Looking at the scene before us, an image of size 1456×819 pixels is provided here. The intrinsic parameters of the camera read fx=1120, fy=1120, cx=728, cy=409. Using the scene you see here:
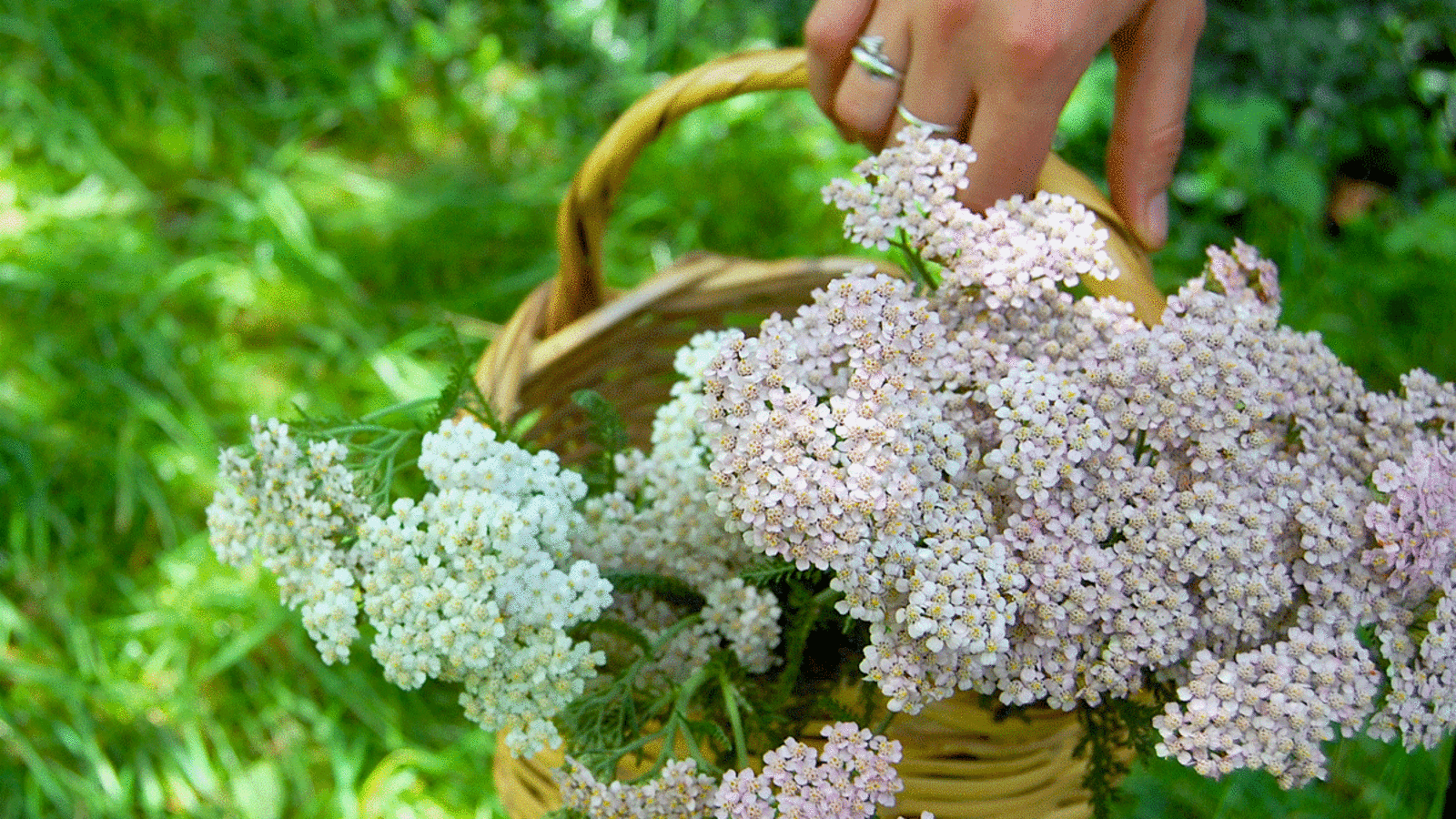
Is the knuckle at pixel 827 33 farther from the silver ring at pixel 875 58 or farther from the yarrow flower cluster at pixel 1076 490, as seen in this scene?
the yarrow flower cluster at pixel 1076 490

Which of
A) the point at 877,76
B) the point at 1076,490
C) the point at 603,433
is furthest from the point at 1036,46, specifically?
the point at 603,433

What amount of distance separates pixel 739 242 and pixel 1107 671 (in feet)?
4.69

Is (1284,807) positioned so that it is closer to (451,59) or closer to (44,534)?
(44,534)

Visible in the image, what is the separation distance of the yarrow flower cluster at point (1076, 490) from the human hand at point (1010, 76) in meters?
0.10

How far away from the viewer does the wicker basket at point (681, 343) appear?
87 cm

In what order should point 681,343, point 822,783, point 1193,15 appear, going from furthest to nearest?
point 681,343
point 1193,15
point 822,783

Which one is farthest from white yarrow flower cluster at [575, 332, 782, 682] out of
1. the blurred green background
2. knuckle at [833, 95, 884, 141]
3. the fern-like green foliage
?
the blurred green background

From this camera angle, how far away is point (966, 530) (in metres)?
0.70

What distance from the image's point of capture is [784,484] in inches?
26.4

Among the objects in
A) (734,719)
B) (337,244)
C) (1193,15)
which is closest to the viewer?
(734,719)

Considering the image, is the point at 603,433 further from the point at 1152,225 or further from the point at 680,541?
the point at 1152,225

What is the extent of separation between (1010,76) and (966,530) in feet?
1.23

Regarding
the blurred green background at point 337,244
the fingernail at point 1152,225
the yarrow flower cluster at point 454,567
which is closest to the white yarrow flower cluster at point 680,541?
the yarrow flower cluster at point 454,567

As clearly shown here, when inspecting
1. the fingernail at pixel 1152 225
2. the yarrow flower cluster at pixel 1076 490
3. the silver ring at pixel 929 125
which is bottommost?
the yarrow flower cluster at pixel 1076 490
